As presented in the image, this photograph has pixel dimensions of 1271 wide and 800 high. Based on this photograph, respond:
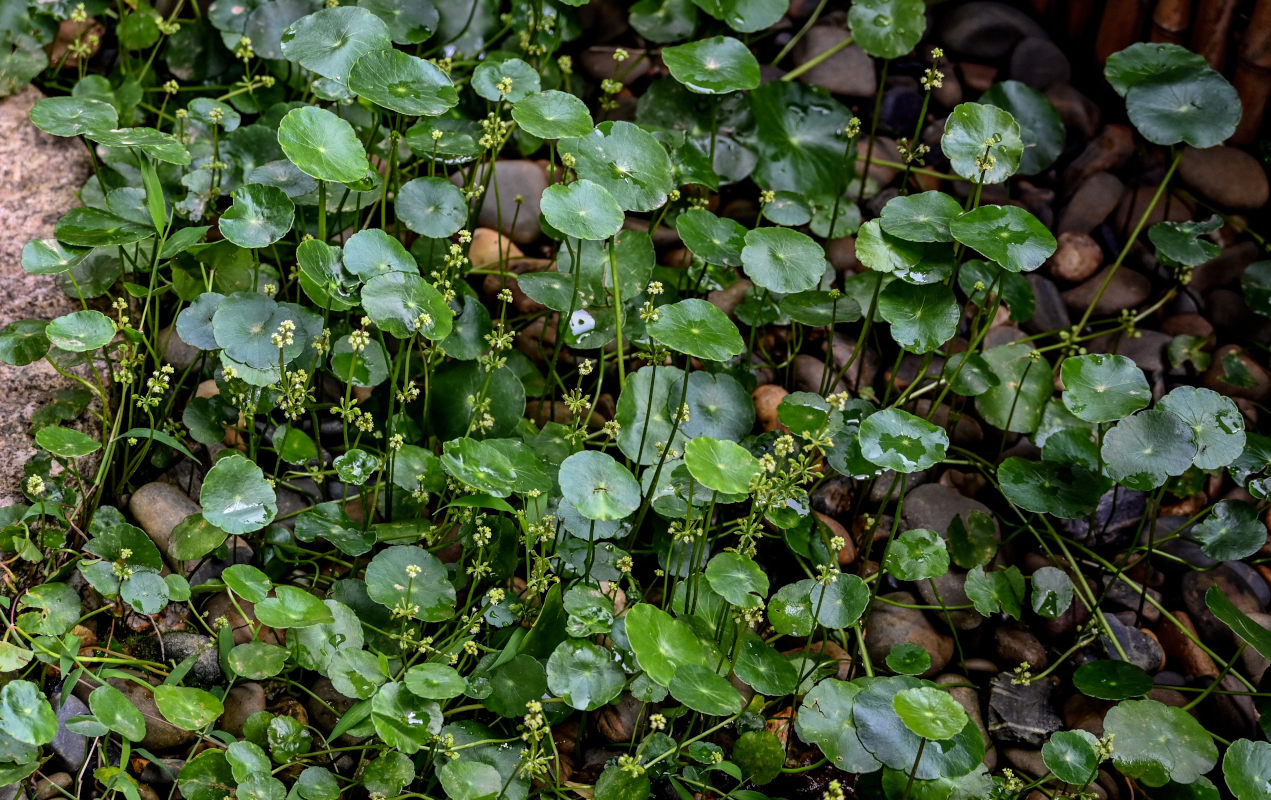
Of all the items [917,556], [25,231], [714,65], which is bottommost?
[917,556]

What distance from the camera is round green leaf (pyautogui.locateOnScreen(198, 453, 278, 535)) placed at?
5.99 feet

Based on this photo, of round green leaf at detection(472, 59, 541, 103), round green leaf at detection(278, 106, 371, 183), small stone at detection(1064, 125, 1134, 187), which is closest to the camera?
round green leaf at detection(278, 106, 371, 183)

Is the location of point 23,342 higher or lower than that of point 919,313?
lower

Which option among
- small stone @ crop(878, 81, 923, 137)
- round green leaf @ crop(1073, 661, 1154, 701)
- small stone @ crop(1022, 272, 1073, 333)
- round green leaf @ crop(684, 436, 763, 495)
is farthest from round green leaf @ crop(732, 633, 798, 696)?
small stone @ crop(878, 81, 923, 137)

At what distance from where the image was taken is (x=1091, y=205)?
2727mm

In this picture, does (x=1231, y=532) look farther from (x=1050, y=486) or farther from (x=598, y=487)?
(x=598, y=487)

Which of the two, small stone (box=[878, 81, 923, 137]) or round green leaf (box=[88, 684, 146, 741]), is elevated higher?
small stone (box=[878, 81, 923, 137])

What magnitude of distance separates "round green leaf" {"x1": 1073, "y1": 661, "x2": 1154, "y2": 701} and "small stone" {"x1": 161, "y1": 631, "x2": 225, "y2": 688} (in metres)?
1.49

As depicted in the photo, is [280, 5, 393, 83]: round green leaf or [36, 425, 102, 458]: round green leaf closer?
[36, 425, 102, 458]: round green leaf

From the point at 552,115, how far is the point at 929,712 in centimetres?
126

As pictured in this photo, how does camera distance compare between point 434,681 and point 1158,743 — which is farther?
Result: point 1158,743

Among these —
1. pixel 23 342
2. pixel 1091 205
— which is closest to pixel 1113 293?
pixel 1091 205

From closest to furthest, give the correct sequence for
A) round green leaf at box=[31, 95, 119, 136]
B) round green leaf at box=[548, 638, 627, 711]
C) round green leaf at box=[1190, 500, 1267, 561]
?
round green leaf at box=[548, 638, 627, 711]
round green leaf at box=[1190, 500, 1267, 561]
round green leaf at box=[31, 95, 119, 136]

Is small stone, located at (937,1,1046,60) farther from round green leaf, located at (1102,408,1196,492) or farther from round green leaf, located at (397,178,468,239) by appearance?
round green leaf, located at (397,178,468,239)
